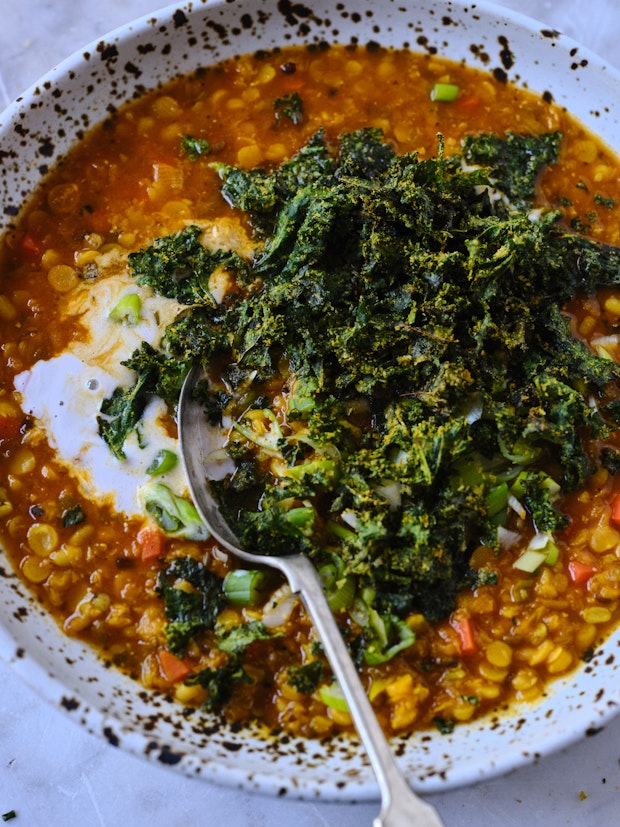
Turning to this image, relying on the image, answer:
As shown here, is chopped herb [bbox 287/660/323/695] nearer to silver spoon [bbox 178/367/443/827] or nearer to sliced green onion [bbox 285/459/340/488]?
silver spoon [bbox 178/367/443/827]

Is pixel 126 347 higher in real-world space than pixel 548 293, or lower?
higher

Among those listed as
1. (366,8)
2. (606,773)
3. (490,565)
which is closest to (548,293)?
(490,565)

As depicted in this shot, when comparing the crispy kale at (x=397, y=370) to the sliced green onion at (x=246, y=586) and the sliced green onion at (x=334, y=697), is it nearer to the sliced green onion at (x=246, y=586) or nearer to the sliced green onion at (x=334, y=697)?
the sliced green onion at (x=246, y=586)

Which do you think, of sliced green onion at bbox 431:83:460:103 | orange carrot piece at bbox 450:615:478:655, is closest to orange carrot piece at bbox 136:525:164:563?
orange carrot piece at bbox 450:615:478:655

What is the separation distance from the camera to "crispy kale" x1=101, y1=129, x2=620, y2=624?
396cm

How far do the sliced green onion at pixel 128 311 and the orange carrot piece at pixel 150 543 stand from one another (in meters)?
1.11

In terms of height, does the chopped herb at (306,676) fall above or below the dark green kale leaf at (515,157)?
below

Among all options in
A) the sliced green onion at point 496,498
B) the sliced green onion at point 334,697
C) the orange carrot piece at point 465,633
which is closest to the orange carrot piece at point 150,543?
the sliced green onion at point 334,697

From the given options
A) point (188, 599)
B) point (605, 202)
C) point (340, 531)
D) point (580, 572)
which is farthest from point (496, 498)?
point (605, 202)

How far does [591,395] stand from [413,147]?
1765 millimetres

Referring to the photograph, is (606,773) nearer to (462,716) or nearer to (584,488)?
(462,716)

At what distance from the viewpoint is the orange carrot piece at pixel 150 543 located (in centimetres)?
411

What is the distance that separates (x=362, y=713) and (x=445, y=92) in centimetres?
353

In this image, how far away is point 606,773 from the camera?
4.16m
